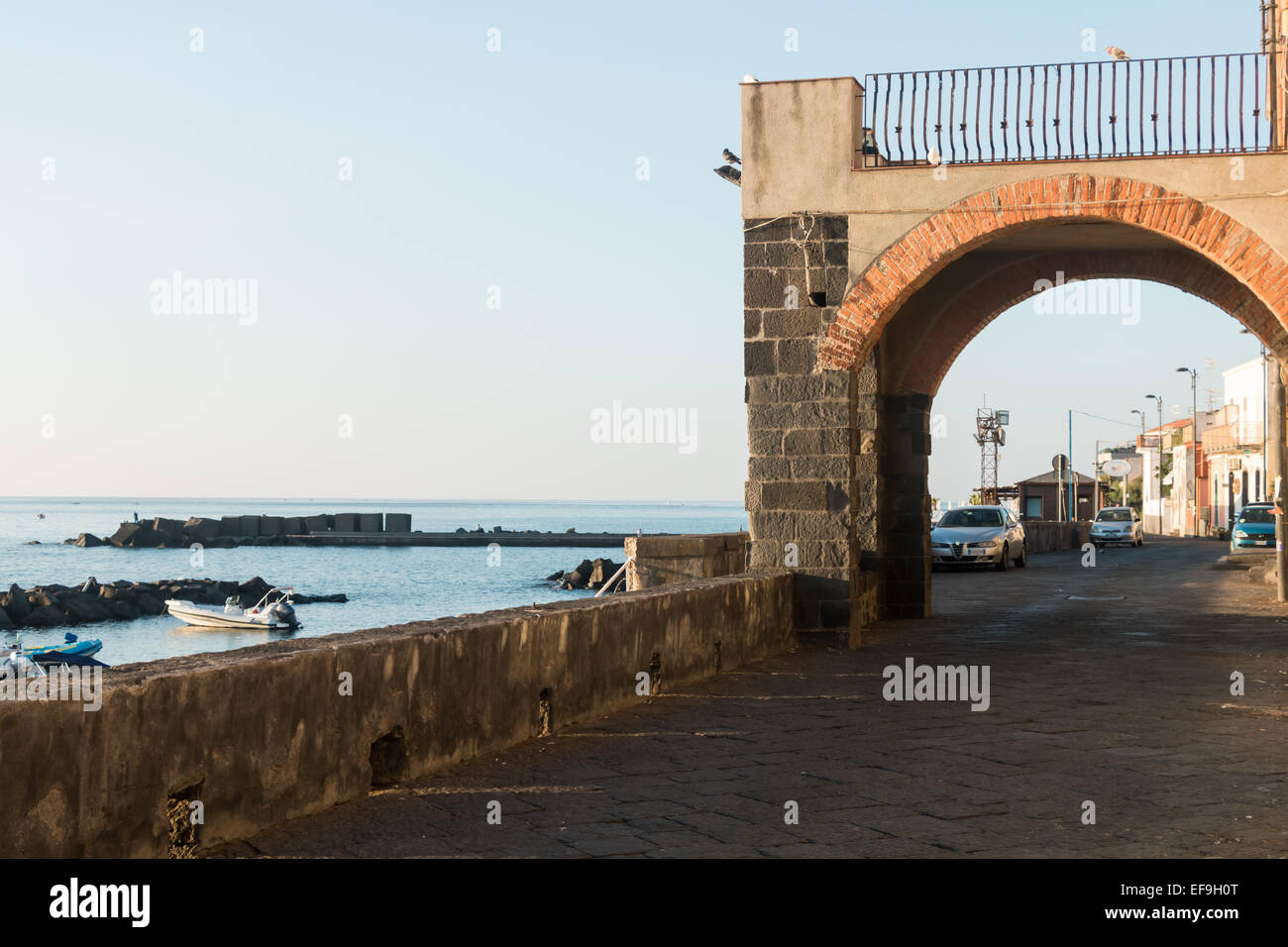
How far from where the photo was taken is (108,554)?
103625mm

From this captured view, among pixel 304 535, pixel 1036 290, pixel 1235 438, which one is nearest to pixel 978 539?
pixel 1036 290

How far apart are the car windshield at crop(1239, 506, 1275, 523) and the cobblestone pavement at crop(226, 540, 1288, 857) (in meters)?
27.3

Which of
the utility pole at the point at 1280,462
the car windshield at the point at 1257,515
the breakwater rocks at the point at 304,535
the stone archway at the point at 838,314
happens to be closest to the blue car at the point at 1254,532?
the car windshield at the point at 1257,515

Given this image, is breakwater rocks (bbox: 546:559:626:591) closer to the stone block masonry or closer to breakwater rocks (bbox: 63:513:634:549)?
breakwater rocks (bbox: 63:513:634:549)

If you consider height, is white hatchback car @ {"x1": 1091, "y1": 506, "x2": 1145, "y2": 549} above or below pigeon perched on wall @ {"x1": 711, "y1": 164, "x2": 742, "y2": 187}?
below

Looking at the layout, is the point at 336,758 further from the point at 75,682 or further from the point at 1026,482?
the point at 1026,482

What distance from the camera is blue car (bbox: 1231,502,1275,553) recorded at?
35.1m

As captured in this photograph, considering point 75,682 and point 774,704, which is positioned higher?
point 75,682

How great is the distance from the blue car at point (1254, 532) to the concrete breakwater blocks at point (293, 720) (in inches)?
1215

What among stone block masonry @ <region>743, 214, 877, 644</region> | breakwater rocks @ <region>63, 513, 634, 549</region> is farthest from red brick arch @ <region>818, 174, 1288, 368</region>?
breakwater rocks @ <region>63, 513, 634, 549</region>

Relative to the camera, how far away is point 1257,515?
119 feet

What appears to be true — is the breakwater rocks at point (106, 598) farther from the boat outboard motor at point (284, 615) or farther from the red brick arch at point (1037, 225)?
the red brick arch at point (1037, 225)
